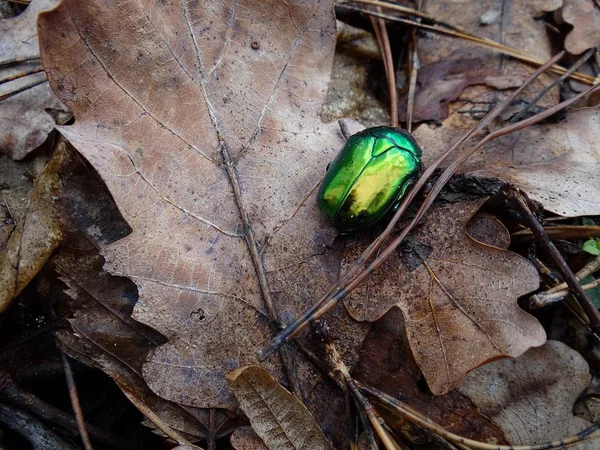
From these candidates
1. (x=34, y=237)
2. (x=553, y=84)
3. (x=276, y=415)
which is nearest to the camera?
(x=276, y=415)

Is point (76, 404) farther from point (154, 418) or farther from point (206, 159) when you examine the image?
point (206, 159)

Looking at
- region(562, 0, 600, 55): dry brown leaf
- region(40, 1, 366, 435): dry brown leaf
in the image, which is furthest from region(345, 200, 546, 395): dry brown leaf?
region(562, 0, 600, 55): dry brown leaf

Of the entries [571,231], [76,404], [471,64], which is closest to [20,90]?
[76,404]

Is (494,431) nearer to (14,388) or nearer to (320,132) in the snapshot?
(320,132)

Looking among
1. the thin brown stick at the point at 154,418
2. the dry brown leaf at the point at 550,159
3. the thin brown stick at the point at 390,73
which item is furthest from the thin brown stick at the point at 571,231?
the thin brown stick at the point at 154,418

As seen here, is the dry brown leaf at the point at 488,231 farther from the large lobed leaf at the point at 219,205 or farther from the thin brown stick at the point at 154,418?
the thin brown stick at the point at 154,418

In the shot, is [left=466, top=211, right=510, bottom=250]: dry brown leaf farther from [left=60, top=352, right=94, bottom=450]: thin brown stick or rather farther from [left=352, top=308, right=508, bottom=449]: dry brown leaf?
[left=60, top=352, right=94, bottom=450]: thin brown stick

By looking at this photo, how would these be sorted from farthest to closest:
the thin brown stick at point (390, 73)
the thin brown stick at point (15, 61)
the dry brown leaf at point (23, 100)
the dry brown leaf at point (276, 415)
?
the thin brown stick at point (390, 73) → the thin brown stick at point (15, 61) → the dry brown leaf at point (23, 100) → the dry brown leaf at point (276, 415)

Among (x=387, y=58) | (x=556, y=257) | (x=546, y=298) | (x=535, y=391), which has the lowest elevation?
(x=535, y=391)
